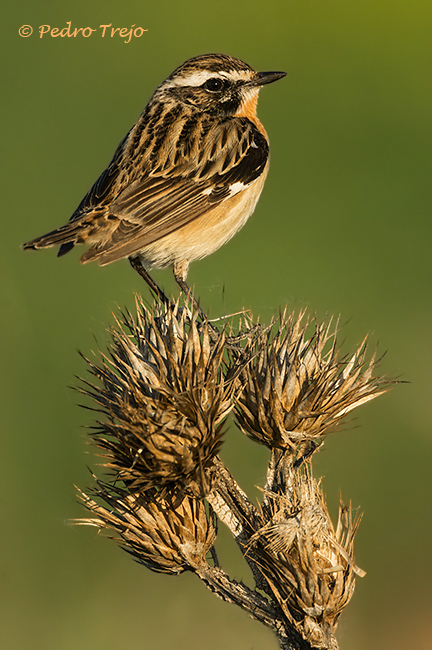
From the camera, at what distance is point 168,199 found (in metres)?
4.40

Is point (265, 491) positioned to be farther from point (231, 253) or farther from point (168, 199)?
point (231, 253)

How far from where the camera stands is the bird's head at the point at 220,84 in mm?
5086

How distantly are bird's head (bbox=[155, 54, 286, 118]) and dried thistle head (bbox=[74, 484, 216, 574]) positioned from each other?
3284 millimetres

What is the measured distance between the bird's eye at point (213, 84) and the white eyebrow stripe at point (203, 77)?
0.02m

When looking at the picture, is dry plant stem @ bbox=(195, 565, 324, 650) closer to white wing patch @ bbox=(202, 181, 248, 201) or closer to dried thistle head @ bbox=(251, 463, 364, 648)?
dried thistle head @ bbox=(251, 463, 364, 648)

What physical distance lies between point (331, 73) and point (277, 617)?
6856 mm

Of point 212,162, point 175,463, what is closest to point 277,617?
point 175,463

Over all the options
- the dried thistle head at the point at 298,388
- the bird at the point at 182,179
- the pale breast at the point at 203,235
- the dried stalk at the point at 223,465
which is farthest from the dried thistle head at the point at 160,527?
the pale breast at the point at 203,235

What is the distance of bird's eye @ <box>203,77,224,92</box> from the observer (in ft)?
16.8
